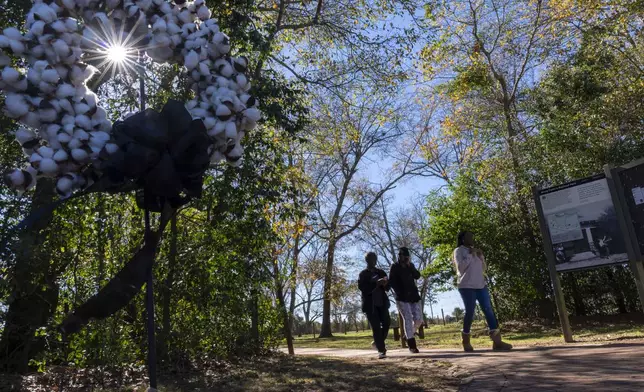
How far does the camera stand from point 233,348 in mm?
8086

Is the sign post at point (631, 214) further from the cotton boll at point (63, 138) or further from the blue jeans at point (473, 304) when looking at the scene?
the cotton boll at point (63, 138)

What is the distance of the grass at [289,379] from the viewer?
484 cm

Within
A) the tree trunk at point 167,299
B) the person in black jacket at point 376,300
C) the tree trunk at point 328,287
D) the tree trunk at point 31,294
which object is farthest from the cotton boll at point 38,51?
the tree trunk at point 328,287

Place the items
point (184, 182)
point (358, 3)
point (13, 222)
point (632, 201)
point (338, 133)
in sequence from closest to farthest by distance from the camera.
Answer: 1. point (184, 182)
2. point (13, 222)
3. point (632, 201)
4. point (358, 3)
5. point (338, 133)

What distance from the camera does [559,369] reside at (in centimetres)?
507

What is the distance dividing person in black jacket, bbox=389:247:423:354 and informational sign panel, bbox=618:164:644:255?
329cm

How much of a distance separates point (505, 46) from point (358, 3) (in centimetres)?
787

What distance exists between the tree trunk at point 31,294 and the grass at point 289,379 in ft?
1.31

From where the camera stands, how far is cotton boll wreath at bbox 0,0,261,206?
91.2 inches

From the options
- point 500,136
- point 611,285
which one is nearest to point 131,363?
point 611,285

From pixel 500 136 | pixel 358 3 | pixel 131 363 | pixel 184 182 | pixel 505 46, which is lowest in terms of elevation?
pixel 131 363

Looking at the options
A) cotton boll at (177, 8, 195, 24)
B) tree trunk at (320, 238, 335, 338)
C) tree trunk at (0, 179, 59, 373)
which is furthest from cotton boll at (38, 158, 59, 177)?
tree trunk at (320, 238, 335, 338)

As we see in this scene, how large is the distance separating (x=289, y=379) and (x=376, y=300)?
2821 mm

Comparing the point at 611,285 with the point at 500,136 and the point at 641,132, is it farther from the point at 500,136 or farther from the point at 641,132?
the point at 500,136
